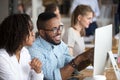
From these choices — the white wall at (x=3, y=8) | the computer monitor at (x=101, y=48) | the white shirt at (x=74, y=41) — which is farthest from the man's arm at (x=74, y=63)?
the white wall at (x=3, y=8)

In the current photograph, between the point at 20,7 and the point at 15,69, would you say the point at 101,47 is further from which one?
the point at 20,7

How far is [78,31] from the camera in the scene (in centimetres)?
386

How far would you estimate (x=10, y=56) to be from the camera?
91.0 inches

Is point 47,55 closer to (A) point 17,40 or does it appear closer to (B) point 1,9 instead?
(A) point 17,40

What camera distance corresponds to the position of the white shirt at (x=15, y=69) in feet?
7.43

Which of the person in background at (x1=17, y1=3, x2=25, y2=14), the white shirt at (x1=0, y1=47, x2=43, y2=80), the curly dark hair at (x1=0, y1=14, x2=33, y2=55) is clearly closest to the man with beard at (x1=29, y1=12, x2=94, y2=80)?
the white shirt at (x1=0, y1=47, x2=43, y2=80)

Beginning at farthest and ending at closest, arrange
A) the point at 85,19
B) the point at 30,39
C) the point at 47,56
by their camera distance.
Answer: the point at 85,19 < the point at 47,56 < the point at 30,39

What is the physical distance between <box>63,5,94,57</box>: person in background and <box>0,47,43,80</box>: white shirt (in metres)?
1.31

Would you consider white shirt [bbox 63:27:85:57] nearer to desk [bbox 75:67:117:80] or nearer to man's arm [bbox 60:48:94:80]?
desk [bbox 75:67:117:80]

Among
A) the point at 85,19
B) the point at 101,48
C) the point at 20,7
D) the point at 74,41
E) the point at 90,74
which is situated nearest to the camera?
the point at 101,48

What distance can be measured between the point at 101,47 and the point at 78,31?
1.64m

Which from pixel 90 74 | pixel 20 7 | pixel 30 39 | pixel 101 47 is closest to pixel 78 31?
pixel 90 74

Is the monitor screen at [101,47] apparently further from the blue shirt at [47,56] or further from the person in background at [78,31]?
the person in background at [78,31]

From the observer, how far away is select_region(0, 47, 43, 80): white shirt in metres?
2.26
